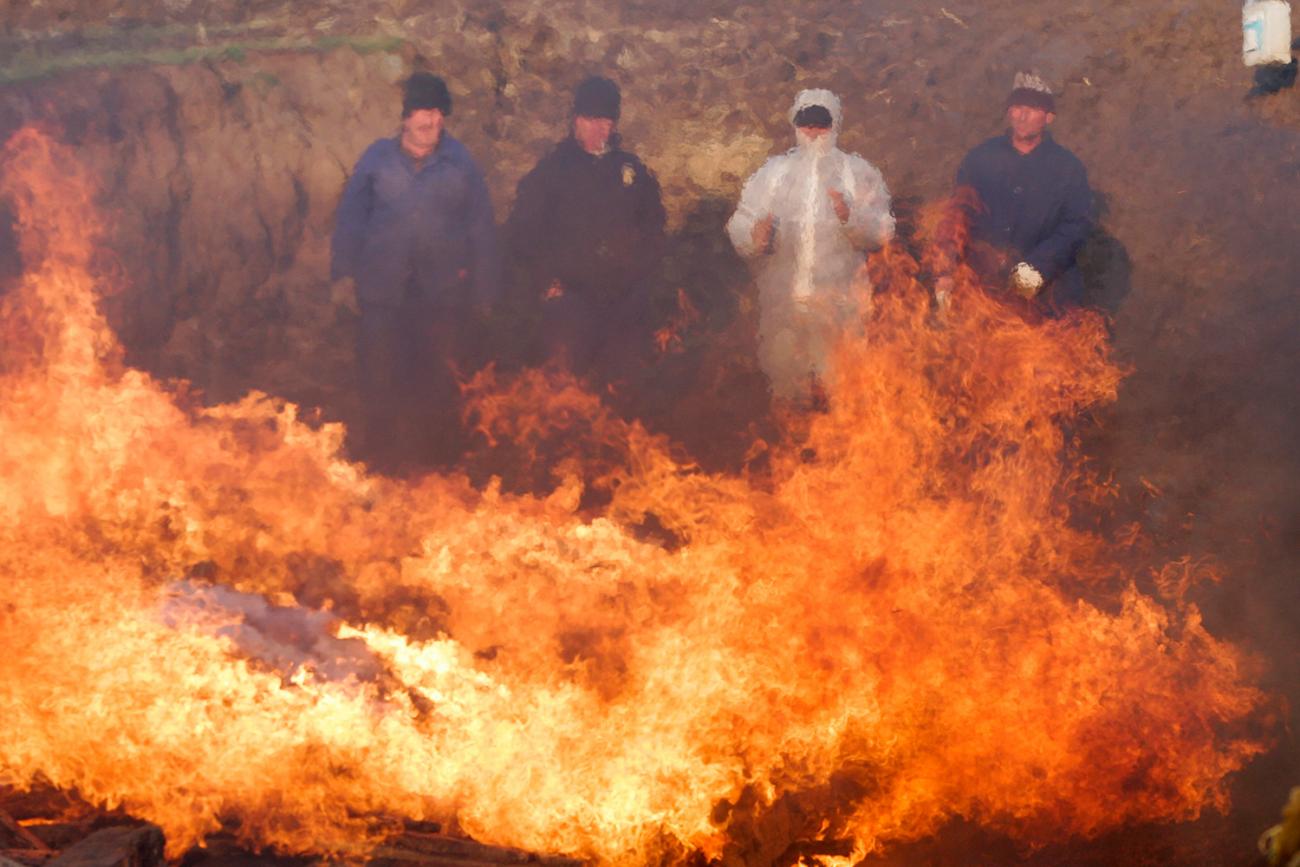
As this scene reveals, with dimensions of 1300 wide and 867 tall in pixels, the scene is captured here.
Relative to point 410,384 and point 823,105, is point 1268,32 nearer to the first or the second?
point 823,105

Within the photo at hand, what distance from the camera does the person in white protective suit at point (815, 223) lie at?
7.36 meters

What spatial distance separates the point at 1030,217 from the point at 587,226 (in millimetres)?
2570

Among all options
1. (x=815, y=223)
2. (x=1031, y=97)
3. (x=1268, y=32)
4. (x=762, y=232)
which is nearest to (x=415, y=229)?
(x=762, y=232)

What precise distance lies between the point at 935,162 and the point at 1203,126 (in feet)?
5.94

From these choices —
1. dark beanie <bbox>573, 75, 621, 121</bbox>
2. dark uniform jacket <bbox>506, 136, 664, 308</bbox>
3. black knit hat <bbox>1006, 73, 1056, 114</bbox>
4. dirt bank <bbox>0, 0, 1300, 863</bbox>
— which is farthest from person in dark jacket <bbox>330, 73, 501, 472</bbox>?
black knit hat <bbox>1006, 73, 1056, 114</bbox>

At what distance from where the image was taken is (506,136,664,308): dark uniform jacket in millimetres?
7844

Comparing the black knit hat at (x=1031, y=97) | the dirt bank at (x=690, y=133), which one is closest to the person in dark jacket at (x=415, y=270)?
the dirt bank at (x=690, y=133)

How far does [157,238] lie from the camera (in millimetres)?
8742

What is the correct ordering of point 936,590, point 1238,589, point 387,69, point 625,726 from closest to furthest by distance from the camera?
point 625,726, point 936,590, point 1238,589, point 387,69

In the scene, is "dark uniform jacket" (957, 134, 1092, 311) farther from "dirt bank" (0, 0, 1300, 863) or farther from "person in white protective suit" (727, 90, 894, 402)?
"dirt bank" (0, 0, 1300, 863)

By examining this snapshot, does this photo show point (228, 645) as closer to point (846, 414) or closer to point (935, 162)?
point (846, 414)

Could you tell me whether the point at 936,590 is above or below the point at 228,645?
above

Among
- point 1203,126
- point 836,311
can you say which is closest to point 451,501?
point 836,311

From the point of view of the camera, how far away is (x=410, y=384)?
8180 millimetres
